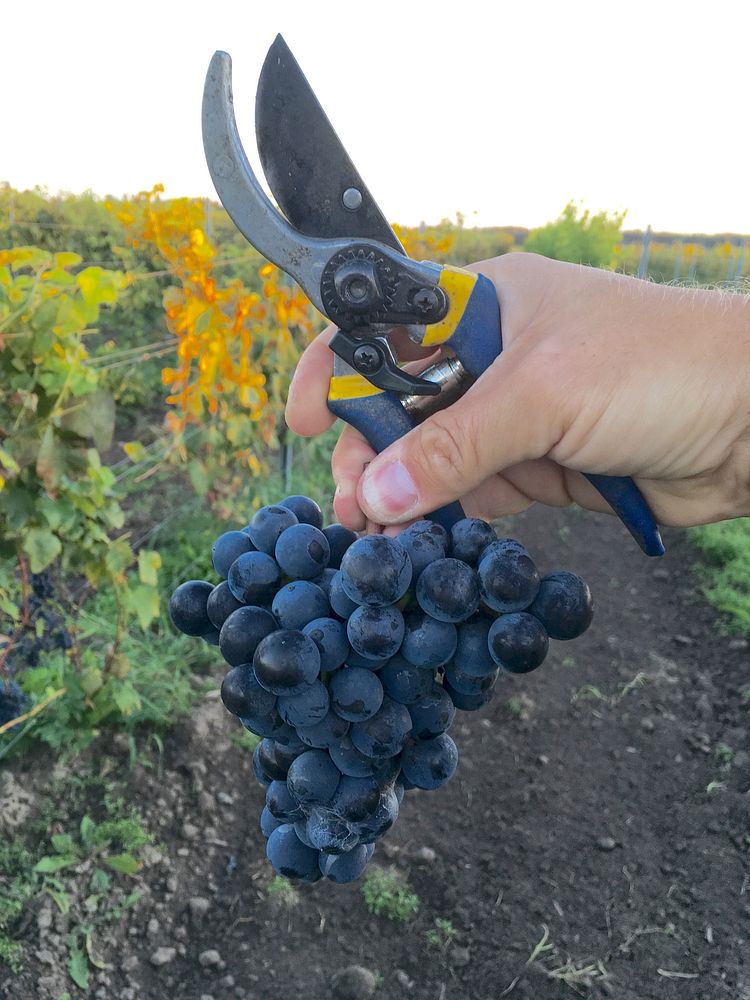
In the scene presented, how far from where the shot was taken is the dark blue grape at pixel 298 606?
1.07 m

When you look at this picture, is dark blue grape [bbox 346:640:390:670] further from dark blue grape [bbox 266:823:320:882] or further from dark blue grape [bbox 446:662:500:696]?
dark blue grape [bbox 266:823:320:882]

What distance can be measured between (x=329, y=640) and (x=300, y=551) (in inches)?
5.5

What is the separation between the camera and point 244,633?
3.49 feet

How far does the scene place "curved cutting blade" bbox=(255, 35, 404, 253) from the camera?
3.90 ft

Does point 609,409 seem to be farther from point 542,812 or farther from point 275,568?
point 542,812

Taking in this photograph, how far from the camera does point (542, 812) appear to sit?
2924 mm

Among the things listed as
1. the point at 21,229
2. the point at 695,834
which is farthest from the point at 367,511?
A: the point at 21,229

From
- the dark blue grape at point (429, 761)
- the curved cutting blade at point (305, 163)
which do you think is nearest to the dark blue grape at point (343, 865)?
the dark blue grape at point (429, 761)

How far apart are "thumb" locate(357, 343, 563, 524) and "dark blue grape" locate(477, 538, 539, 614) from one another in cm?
28

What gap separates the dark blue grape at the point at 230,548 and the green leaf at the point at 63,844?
163cm

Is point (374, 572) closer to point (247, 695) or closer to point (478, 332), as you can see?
point (247, 695)

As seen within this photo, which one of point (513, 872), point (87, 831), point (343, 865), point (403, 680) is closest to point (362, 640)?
point (403, 680)

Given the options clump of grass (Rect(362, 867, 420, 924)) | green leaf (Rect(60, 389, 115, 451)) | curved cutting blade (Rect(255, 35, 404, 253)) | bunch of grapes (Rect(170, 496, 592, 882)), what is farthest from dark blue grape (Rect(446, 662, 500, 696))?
clump of grass (Rect(362, 867, 420, 924))

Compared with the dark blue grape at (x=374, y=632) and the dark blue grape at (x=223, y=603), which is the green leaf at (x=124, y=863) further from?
the dark blue grape at (x=374, y=632)
